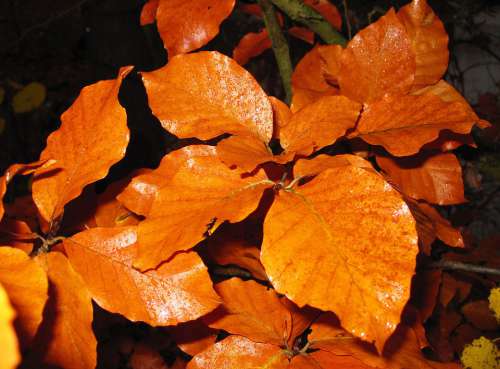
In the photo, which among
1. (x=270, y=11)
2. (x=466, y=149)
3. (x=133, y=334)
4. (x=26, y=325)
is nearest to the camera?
(x=26, y=325)

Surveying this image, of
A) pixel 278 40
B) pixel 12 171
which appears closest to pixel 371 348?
pixel 12 171

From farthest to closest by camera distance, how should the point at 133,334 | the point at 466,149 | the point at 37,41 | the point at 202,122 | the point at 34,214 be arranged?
the point at 37,41, the point at 133,334, the point at 466,149, the point at 34,214, the point at 202,122

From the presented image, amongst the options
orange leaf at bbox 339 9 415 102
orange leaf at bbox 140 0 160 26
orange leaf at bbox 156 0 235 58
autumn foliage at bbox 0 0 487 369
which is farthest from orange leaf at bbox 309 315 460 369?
orange leaf at bbox 140 0 160 26

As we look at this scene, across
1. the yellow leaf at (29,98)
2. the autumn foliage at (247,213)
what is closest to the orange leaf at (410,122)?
the autumn foliage at (247,213)

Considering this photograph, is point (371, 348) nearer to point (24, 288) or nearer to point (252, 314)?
point (252, 314)

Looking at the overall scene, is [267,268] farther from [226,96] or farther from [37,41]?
[37,41]

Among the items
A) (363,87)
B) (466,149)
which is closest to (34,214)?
(363,87)

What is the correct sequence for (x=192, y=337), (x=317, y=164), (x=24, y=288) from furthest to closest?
(x=192, y=337)
(x=317, y=164)
(x=24, y=288)
